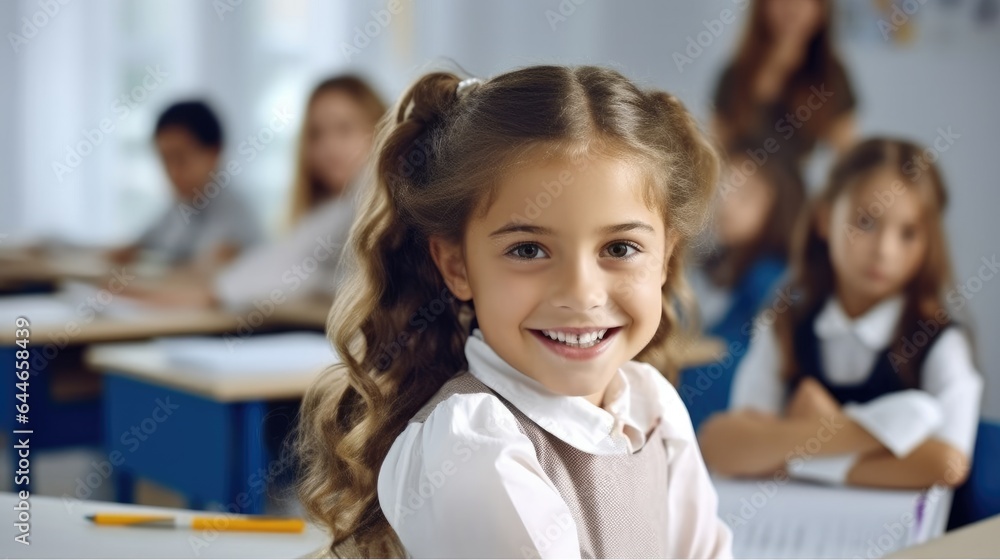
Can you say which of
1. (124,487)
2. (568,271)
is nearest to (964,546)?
(568,271)

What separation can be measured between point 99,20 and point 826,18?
18.3 feet

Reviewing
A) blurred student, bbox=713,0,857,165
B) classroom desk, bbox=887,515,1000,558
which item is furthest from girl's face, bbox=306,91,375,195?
classroom desk, bbox=887,515,1000,558

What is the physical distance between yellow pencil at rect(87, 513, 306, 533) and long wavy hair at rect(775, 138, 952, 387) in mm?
1530

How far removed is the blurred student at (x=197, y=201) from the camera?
477 centimetres

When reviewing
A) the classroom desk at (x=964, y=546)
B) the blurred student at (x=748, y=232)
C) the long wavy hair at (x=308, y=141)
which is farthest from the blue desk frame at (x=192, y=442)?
the classroom desk at (x=964, y=546)

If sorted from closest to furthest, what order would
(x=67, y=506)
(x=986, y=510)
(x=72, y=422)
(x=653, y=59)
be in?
(x=67, y=506)
(x=986, y=510)
(x=72, y=422)
(x=653, y=59)

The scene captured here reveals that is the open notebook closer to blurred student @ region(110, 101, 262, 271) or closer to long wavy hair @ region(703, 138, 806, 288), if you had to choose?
long wavy hair @ region(703, 138, 806, 288)

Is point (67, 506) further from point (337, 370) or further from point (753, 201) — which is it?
point (753, 201)

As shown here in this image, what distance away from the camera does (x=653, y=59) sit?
4609 millimetres

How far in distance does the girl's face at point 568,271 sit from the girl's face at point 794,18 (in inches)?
105

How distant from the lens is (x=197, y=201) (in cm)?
493

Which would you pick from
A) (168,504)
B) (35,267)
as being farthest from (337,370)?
(35,267)

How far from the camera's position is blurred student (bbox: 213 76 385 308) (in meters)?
3.88

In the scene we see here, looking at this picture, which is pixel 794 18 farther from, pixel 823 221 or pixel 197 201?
pixel 197 201
